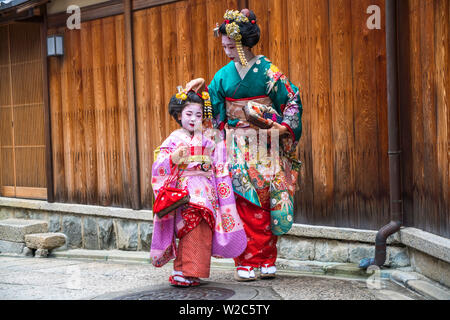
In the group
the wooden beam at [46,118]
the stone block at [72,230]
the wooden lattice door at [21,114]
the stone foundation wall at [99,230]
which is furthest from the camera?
the wooden lattice door at [21,114]

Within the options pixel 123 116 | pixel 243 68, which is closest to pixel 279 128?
pixel 243 68

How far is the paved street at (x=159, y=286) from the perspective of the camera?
5051mm

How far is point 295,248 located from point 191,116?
209cm

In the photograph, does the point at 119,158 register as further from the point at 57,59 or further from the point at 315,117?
the point at 315,117

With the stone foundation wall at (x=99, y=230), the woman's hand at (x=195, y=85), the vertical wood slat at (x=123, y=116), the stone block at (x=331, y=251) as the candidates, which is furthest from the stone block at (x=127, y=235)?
the woman's hand at (x=195, y=85)

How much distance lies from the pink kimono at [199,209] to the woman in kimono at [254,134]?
20cm

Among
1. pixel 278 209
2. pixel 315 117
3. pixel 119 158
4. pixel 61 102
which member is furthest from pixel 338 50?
pixel 61 102

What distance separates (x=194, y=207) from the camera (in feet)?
17.5

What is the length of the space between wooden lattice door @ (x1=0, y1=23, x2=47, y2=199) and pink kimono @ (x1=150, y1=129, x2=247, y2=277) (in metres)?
5.17

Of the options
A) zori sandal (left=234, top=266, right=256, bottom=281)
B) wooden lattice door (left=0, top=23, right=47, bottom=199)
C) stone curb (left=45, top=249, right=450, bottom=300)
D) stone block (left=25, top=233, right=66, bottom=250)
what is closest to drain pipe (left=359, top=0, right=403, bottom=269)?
stone curb (left=45, top=249, right=450, bottom=300)

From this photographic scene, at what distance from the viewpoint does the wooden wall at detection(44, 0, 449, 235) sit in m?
5.94

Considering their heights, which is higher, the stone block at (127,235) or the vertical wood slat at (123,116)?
the vertical wood slat at (123,116)

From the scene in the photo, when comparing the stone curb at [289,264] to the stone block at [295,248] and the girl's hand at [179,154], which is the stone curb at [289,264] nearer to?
the stone block at [295,248]

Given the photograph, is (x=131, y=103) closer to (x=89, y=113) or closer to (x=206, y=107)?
(x=89, y=113)
